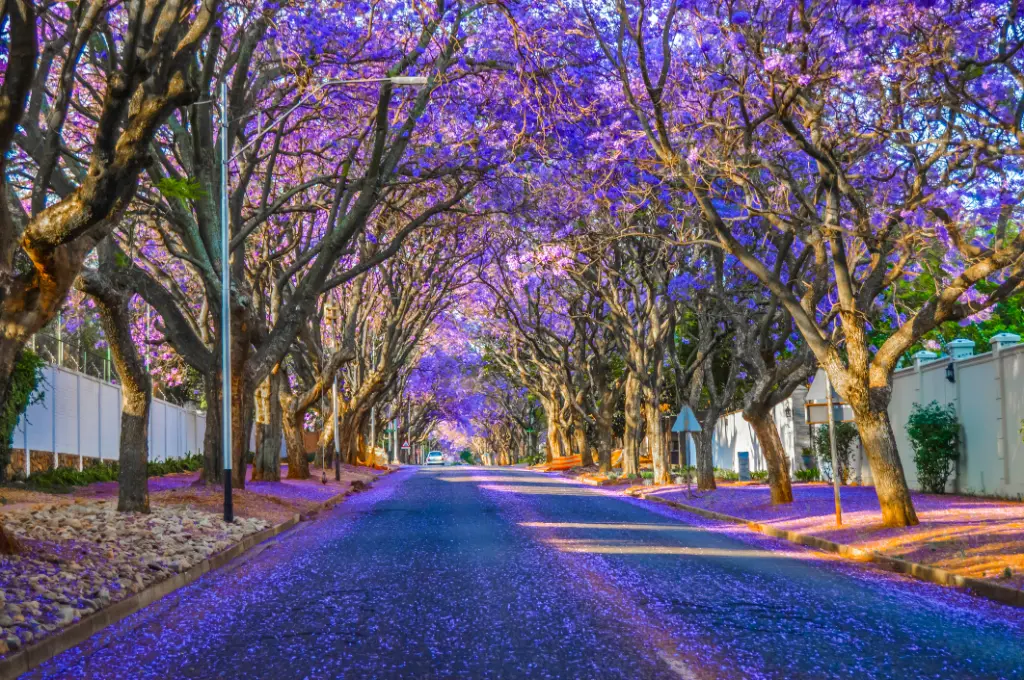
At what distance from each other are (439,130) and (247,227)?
4.63 metres

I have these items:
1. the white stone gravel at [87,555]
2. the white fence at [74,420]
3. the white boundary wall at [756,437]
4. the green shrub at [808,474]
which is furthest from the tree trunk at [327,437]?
the white stone gravel at [87,555]

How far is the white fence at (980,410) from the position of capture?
2023 cm

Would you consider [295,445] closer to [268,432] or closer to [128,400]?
[268,432]

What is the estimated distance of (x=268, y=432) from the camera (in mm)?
30703

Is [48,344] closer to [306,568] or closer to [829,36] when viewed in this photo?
[306,568]

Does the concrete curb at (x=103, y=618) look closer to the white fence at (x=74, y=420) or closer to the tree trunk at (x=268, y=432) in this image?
the white fence at (x=74, y=420)

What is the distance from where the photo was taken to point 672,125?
19328 millimetres

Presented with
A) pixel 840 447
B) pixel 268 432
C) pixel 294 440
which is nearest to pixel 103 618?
pixel 268 432

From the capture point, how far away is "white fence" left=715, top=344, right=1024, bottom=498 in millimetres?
20234

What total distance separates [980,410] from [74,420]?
2052cm

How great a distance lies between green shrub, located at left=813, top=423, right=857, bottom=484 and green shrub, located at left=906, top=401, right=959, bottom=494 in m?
4.25

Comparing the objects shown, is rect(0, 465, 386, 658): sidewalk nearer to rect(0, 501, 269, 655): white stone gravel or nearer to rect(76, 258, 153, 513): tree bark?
rect(0, 501, 269, 655): white stone gravel

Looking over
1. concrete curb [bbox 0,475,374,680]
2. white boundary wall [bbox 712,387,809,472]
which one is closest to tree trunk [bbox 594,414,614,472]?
white boundary wall [bbox 712,387,809,472]

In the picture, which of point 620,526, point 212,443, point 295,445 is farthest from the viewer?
point 295,445
